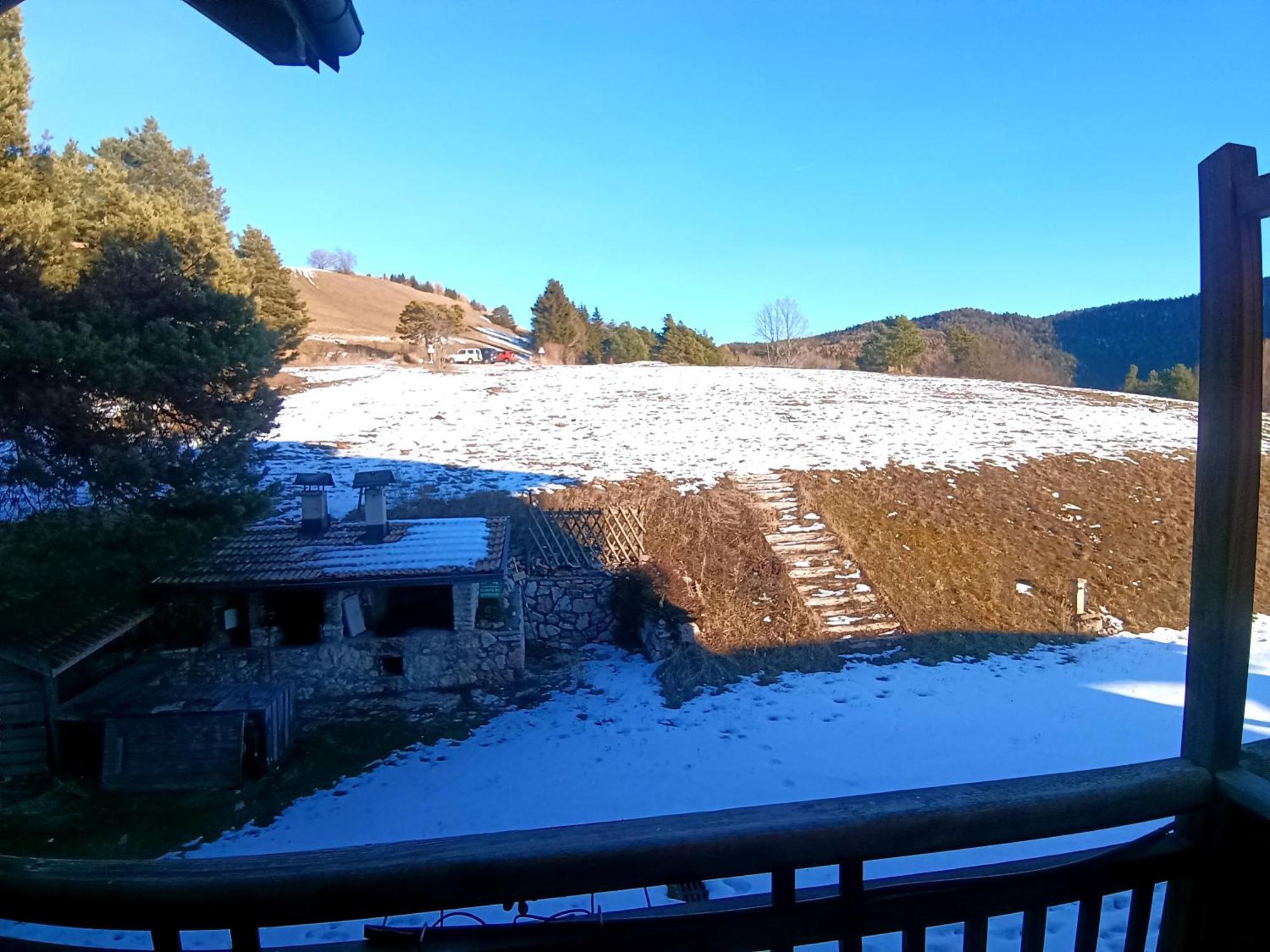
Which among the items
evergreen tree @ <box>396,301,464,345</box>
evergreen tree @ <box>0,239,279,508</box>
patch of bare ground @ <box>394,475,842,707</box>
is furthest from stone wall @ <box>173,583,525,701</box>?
evergreen tree @ <box>396,301,464,345</box>

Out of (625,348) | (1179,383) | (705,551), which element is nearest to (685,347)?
(625,348)

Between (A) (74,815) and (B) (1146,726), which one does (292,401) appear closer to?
(A) (74,815)

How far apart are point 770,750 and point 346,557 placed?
18.2 feet

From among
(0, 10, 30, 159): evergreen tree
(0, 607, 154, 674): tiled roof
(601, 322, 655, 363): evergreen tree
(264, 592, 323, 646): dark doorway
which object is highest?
(601, 322, 655, 363): evergreen tree

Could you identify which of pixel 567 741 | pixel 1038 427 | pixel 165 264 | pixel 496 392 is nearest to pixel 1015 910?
pixel 567 741

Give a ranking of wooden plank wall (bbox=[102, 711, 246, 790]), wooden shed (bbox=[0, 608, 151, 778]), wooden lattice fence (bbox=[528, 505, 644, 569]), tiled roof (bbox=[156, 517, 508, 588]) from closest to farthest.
Result: wooden plank wall (bbox=[102, 711, 246, 790]) < wooden shed (bbox=[0, 608, 151, 778]) < tiled roof (bbox=[156, 517, 508, 588]) < wooden lattice fence (bbox=[528, 505, 644, 569])

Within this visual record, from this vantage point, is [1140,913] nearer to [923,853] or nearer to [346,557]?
[923,853]

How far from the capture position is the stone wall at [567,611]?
10.8 m

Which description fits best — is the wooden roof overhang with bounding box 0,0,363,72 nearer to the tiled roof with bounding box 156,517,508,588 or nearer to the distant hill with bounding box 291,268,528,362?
the tiled roof with bounding box 156,517,508,588

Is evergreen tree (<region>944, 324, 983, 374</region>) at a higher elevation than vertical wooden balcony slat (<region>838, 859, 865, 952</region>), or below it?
higher

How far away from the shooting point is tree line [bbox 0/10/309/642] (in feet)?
20.7

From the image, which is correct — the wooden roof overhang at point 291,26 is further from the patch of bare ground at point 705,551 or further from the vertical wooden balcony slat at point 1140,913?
the patch of bare ground at point 705,551

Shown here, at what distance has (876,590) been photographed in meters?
11.1

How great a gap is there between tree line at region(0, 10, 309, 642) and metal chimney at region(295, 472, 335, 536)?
3.31 ft
